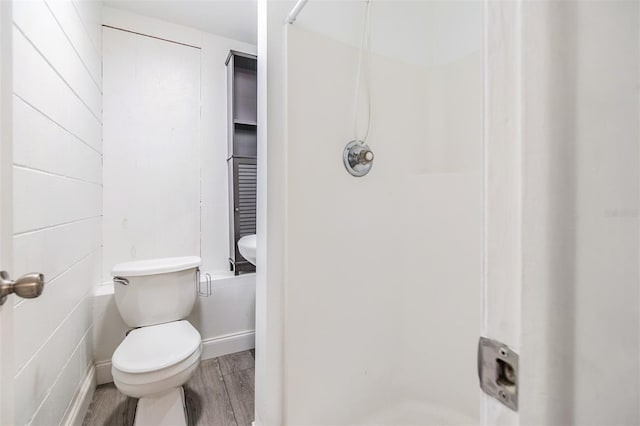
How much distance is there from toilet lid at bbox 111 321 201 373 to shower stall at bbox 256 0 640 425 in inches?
17.4

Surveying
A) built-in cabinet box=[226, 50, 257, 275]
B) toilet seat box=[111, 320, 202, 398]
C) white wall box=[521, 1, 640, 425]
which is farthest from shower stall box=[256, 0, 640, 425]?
built-in cabinet box=[226, 50, 257, 275]

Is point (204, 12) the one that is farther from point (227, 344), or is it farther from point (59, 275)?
point (227, 344)

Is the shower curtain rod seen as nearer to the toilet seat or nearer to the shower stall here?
the shower stall

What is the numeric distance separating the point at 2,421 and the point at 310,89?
128 cm

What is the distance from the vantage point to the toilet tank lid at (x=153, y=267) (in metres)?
1.58

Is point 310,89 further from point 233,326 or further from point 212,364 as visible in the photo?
point 212,364

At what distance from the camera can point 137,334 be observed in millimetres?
1535

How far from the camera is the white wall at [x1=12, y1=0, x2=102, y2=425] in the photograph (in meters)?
0.89

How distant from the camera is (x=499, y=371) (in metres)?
0.31

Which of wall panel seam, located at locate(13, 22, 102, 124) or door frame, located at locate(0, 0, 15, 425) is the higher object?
wall panel seam, located at locate(13, 22, 102, 124)

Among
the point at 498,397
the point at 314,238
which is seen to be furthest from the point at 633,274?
the point at 314,238

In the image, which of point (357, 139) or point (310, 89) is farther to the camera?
point (357, 139)

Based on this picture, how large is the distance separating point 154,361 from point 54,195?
0.85m

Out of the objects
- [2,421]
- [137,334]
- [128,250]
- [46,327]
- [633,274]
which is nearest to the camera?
[633,274]
